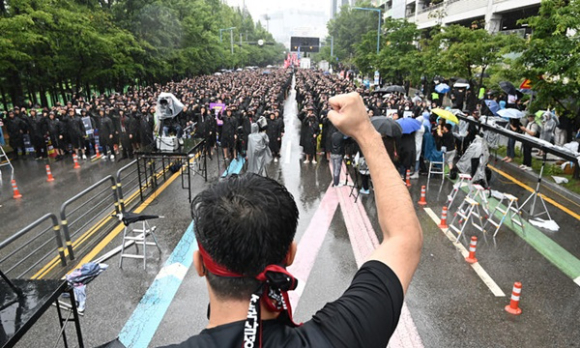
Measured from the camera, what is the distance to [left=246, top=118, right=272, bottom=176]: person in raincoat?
36.3ft

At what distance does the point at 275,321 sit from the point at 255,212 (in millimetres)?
346

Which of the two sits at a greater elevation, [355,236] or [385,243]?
[385,243]

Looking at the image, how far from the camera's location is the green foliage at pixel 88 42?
1777 centimetres

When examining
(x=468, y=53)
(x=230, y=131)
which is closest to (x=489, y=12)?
(x=468, y=53)

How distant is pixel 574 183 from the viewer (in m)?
11.1

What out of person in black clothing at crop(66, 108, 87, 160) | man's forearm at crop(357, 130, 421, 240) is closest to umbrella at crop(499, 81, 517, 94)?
man's forearm at crop(357, 130, 421, 240)

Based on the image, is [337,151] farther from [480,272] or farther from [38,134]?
[38,134]

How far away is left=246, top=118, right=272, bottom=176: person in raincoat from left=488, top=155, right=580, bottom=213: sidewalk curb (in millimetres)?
7843

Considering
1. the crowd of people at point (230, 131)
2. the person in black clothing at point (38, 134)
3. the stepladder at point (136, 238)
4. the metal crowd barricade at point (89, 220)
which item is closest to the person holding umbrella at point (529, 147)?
the crowd of people at point (230, 131)

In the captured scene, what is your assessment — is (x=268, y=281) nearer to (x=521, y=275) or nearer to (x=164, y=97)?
(x=521, y=275)

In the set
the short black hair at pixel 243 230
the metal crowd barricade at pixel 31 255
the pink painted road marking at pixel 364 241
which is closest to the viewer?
the short black hair at pixel 243 230

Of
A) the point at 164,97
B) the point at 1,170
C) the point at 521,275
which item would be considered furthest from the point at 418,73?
the point at 1,170

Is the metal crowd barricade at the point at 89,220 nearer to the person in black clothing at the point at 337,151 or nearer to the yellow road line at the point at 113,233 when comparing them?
the yellow road line at the point at 113,233

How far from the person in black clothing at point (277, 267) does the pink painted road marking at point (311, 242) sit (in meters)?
4.86
